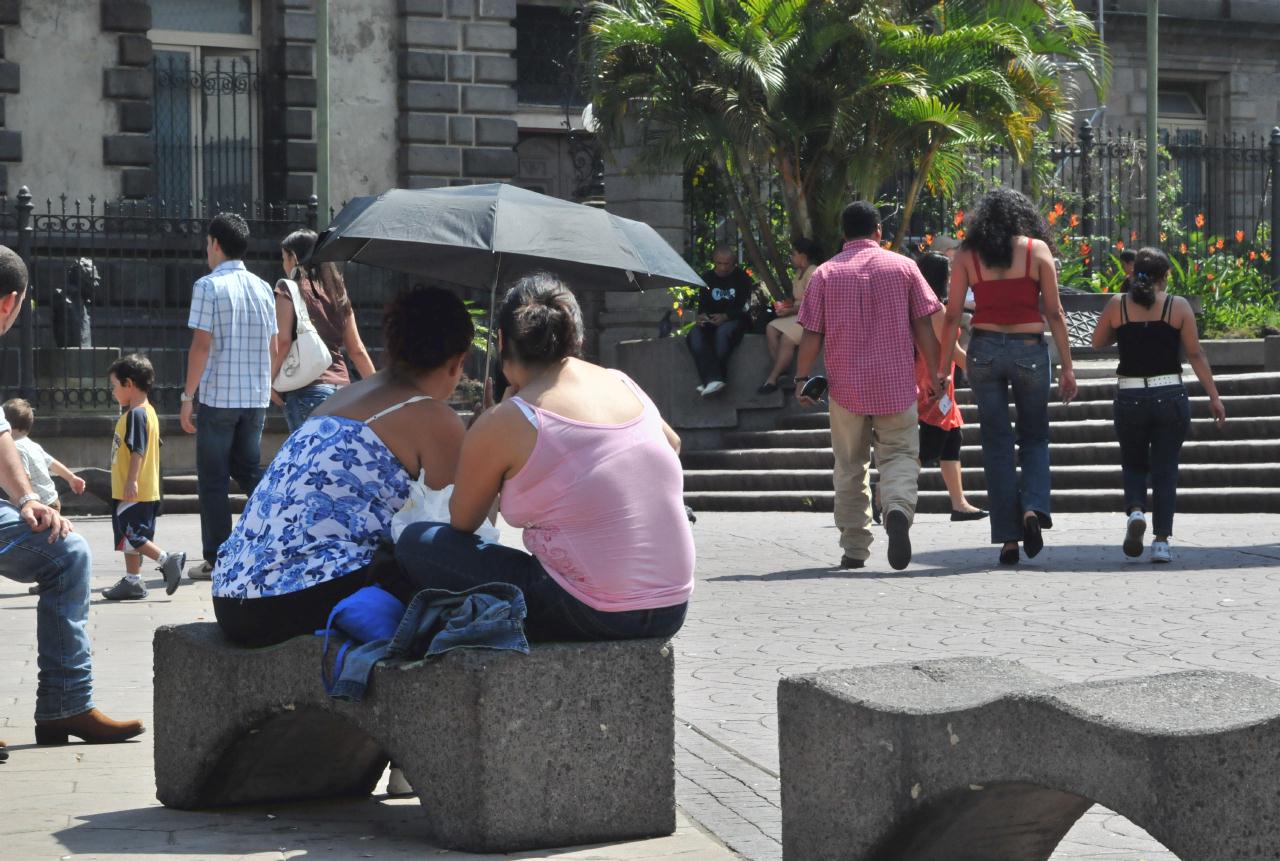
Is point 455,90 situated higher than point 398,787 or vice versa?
point 455,90

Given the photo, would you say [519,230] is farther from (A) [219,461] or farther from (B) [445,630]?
(A) [219,461]

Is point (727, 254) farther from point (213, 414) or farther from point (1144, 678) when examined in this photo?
point (1144, 678)

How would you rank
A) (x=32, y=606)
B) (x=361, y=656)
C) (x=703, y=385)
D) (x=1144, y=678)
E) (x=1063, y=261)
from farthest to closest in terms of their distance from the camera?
(x=1063, y=261)
(x=703, y=385)
(x=32, y=606)
(x=361, y=656)
(x=1144, y=678)

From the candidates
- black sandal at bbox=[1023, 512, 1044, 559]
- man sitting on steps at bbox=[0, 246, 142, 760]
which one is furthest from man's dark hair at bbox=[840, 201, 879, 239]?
man sitting on steps at bbox=[0, 246, 142, 760]

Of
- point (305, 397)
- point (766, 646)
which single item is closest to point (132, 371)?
point (305, 397)

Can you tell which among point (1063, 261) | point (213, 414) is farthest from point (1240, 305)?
point (213, 414)

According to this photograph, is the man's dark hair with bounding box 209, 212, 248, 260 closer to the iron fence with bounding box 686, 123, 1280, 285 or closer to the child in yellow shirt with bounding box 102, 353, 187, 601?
the child in yellow shirt with bounding box 102, 353, 187, 601

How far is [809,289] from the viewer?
10.9 meters

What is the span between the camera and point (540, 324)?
5176 millimetres

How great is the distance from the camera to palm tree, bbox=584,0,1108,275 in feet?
60.7

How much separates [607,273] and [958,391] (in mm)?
10112

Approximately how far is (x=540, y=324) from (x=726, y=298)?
12.3 metres

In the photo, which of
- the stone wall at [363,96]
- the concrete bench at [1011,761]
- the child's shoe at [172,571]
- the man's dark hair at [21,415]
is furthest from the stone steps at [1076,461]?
the concrete bench at [1011,761]

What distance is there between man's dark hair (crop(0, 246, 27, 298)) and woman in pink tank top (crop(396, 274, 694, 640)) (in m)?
1.77
